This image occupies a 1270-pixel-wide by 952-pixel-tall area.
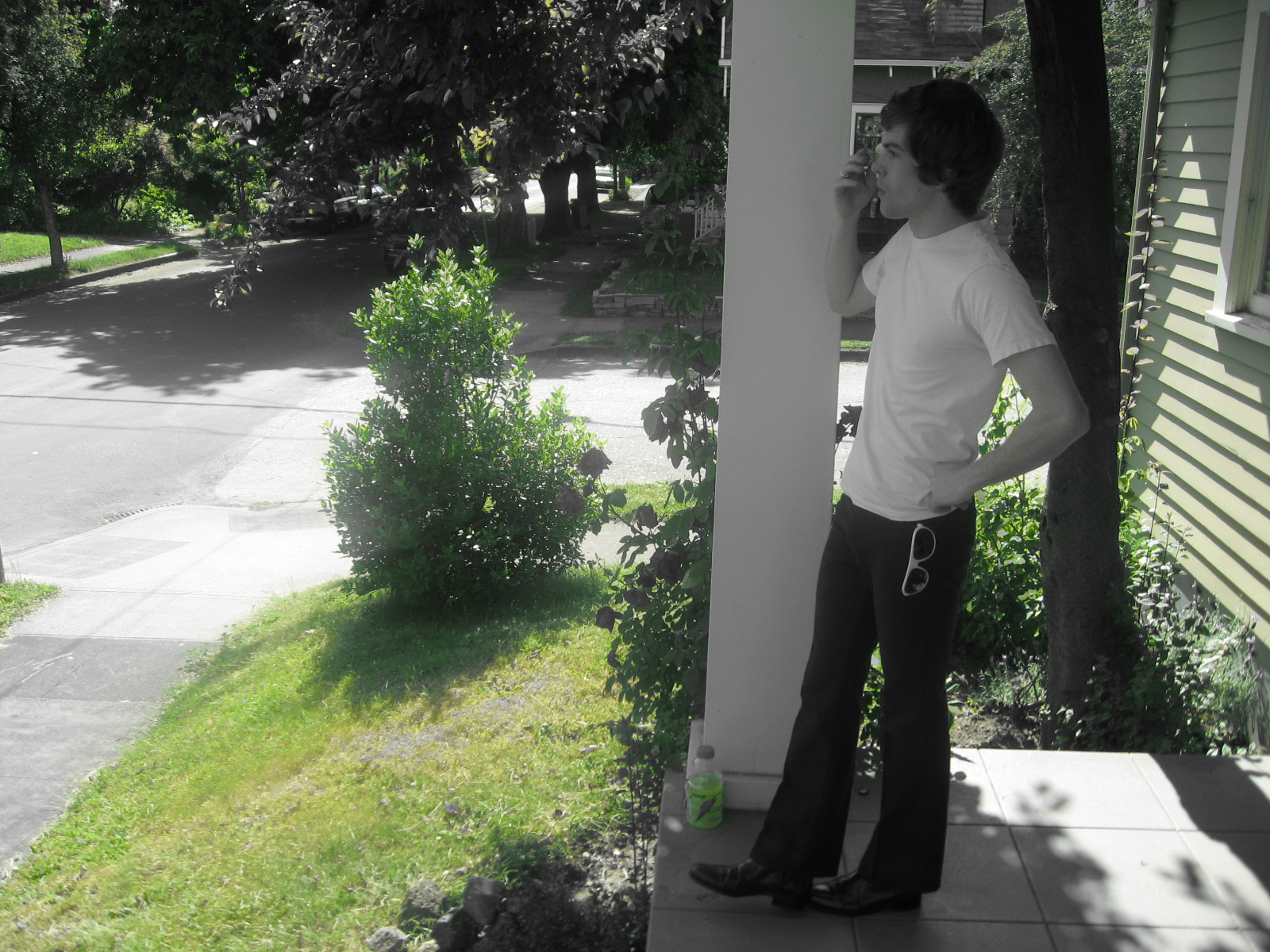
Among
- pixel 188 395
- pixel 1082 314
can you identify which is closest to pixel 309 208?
pixel 1082 314

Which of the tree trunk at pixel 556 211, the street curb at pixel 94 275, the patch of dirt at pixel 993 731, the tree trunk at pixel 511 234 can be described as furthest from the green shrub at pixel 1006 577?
the tree trunk at pixel 556 211

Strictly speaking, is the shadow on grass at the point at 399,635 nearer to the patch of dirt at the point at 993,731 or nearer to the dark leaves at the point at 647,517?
the dark leaves at the point at 647,517

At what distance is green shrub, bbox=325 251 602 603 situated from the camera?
239 inches

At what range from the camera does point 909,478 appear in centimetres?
215

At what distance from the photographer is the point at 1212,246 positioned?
16.9 ft

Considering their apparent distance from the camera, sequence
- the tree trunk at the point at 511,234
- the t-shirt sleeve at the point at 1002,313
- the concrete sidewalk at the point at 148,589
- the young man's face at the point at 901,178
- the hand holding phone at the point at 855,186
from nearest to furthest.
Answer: the t-shirt sleeve at the point at 1002,313, the young man's face at the point at 901,178, the hand holding phone at the point at 855,186, the concrete sidewalk at the point at 148,589, the tree trunk at the point at 511,234

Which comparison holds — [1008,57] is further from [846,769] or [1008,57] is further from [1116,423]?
[846,769]

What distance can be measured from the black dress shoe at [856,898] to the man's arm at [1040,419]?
951mm

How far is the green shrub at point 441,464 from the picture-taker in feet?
19.9

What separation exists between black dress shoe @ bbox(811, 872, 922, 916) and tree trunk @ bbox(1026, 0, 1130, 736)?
1.84 m

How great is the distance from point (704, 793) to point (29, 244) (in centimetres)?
2561

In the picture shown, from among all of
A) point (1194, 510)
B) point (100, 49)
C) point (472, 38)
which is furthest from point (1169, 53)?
point (100, 49)

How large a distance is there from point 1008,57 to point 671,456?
14.5m

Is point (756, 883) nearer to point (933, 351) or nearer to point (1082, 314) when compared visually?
point (933, 351)
